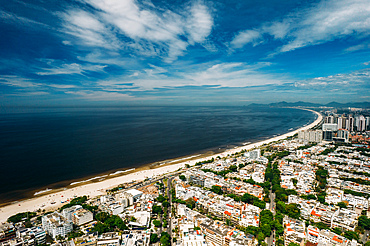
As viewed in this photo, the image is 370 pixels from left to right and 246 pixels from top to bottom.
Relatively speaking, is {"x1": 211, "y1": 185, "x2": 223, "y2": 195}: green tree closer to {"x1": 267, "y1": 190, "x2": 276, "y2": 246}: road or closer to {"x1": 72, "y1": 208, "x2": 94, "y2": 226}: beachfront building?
{"x1": 267, "y1": 190, "x2": 276, "y2": 246}: road

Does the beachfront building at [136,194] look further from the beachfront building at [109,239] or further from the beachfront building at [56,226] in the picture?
the beachfront building at [56,226]

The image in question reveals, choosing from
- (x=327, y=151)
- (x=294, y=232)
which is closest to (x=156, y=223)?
(x=294, y=232)

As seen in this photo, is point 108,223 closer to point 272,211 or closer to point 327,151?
point 272,211

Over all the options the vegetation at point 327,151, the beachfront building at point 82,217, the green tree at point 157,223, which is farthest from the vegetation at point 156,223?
the vegetation at point 327,151

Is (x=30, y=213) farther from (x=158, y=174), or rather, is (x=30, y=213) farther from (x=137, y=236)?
(x=158, y=174)

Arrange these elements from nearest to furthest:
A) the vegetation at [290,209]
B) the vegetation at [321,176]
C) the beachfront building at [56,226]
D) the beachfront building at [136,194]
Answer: the beachfront building at [56,226] → the vegetation at [290,209] → the beachfront building at [136,194] → the vegetation at [321,176]

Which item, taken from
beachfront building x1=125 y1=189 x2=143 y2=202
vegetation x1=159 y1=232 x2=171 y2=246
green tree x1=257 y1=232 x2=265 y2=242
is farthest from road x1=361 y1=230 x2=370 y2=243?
beachfront building x1=125 y1=189 x2=143 y2=202

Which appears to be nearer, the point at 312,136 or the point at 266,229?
the point at 266,229

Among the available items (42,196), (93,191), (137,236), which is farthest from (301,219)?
(42,196)
